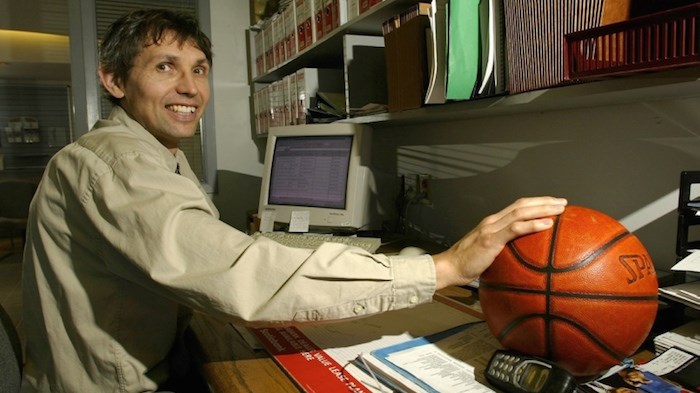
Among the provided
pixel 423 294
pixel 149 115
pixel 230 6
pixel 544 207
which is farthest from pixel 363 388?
pixel 230 6

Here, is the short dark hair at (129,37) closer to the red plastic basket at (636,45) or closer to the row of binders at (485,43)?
the row of binders at (485,43)

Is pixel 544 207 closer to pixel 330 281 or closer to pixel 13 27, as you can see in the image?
pixel 330 281

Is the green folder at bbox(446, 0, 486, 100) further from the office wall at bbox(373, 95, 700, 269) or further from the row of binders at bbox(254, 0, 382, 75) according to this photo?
the row of binders at bbox(254, 0, 382, 75)

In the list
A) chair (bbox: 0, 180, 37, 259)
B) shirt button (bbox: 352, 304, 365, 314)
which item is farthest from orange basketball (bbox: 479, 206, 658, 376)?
chair (bbox: 0, 180, 37, 259)

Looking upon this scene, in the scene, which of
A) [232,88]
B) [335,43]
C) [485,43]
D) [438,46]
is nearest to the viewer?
[485,43]

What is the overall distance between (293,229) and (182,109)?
73 cm

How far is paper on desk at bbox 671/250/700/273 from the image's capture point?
82 centimetres

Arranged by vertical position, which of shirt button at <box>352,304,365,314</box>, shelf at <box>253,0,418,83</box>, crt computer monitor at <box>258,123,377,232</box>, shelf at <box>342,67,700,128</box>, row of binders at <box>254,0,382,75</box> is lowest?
shirt button at <box>352,304,365,314</box>

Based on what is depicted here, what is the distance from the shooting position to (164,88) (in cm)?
135

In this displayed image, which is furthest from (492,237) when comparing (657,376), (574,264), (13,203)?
(13,203)

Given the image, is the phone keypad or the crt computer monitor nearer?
the phone keypad

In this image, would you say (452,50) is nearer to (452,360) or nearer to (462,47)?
(462,47)

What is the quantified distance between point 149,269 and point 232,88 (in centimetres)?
274

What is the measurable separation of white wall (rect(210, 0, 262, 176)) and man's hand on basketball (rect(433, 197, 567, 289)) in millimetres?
2728
